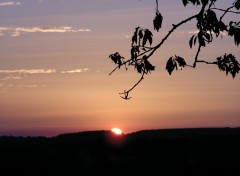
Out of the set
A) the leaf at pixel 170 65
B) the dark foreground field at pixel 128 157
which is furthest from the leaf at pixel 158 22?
the dark foreground field at pixel 128 157

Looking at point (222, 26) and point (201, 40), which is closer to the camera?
point (201, 40)

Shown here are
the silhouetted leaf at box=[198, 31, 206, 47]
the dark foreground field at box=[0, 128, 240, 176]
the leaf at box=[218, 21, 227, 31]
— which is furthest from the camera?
the dark foreground field at box=[0, 128, 240, 176]

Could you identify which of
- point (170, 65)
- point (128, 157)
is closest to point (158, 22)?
point (170, 65)

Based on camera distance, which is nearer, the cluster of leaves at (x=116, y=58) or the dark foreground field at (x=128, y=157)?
the cluster of leaves at (x=116, y=58)

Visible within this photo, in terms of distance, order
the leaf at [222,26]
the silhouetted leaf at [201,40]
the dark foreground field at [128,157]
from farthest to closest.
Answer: the dark foreground field at [128,157]
the leaf at [222,26]
the silhouetted leaf at [201,40]

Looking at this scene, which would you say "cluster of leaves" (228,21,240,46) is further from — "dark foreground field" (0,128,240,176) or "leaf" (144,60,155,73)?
"dark foreground field" (0,128,240,176)

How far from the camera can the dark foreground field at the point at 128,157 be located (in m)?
19.8

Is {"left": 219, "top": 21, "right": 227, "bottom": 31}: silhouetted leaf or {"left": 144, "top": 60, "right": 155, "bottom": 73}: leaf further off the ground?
{"left": 219, "top": 21, "right": 227, "bottom": 31}: silhouetted leaf

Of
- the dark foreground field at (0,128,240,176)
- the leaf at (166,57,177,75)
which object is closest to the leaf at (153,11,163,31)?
the leaf at (166,57,177,75)

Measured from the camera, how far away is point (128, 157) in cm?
2148

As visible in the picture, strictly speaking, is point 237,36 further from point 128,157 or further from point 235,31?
point 128,157

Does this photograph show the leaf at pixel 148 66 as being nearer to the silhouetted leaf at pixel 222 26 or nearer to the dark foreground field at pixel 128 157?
the silhouetted leaf at pixel 222 26

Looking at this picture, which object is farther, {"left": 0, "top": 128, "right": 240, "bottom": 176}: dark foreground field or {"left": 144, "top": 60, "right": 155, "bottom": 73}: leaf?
{"left": 0, "top": 128, "right": 240, "bottom": 176}: dark foreground field

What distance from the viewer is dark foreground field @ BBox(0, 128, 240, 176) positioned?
1981cm
